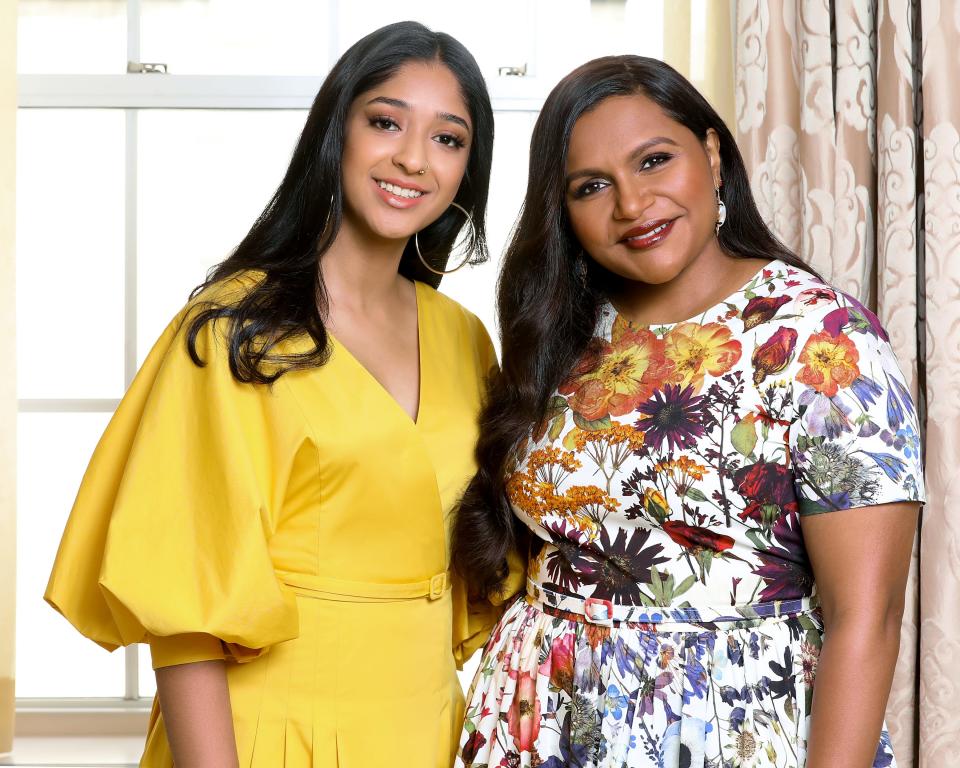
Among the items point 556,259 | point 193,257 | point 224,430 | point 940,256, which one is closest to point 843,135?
point 940,256

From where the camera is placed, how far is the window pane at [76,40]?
98.7 inches

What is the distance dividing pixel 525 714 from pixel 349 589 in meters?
0.29

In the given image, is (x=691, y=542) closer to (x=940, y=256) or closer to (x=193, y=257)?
(x=940, y=256)

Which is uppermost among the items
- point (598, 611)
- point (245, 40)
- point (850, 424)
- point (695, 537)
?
point (245, 40)

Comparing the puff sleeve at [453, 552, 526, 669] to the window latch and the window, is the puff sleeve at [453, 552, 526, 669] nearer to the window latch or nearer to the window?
the window

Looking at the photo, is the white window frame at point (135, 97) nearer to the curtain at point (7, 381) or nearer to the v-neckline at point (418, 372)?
the curtain at point (7, 381)

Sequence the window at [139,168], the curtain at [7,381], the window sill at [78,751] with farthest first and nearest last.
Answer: the window at [139,168] → the window sill at [78,751] → the curtain at [7,381]

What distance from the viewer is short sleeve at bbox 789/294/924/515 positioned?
117 cm

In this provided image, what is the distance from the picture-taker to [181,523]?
127cm

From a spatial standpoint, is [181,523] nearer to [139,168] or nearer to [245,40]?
[139,168]

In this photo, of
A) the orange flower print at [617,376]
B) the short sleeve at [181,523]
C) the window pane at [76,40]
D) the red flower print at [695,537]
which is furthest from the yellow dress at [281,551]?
→ the window pane at [76,40]

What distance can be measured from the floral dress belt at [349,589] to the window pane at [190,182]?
4.28 ft

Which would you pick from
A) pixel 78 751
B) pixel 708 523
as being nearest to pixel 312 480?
pixel 708 523

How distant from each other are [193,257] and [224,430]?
1338 millimetres
